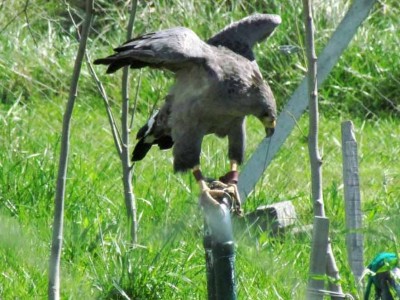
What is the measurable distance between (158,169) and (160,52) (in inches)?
76.7

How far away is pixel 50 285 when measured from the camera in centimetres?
344

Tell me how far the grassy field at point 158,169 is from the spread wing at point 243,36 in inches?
11.1

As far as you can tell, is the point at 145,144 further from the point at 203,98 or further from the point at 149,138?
the point at 203,98

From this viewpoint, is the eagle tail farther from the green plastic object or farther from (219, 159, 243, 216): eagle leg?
the green plastic object

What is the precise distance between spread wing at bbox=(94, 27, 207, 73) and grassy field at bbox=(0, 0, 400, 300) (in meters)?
0.43

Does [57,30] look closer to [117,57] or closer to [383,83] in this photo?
[383,83]

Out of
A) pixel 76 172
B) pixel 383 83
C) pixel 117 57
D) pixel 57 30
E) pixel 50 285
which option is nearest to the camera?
pixel 50 285

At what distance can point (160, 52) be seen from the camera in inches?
162

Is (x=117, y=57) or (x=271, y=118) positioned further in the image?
(x=271, y=118)

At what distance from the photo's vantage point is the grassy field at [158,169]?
4.36m

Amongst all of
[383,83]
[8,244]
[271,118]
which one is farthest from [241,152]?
[383,83]

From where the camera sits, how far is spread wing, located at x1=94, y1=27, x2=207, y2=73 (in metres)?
4.06

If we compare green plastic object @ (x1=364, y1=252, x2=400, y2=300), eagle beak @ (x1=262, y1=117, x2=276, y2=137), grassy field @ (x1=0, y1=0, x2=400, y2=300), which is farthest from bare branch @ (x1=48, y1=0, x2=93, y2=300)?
eagle beak @ (x1=262, y1=117, x2=276, y2=137)

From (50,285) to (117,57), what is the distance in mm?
1005
